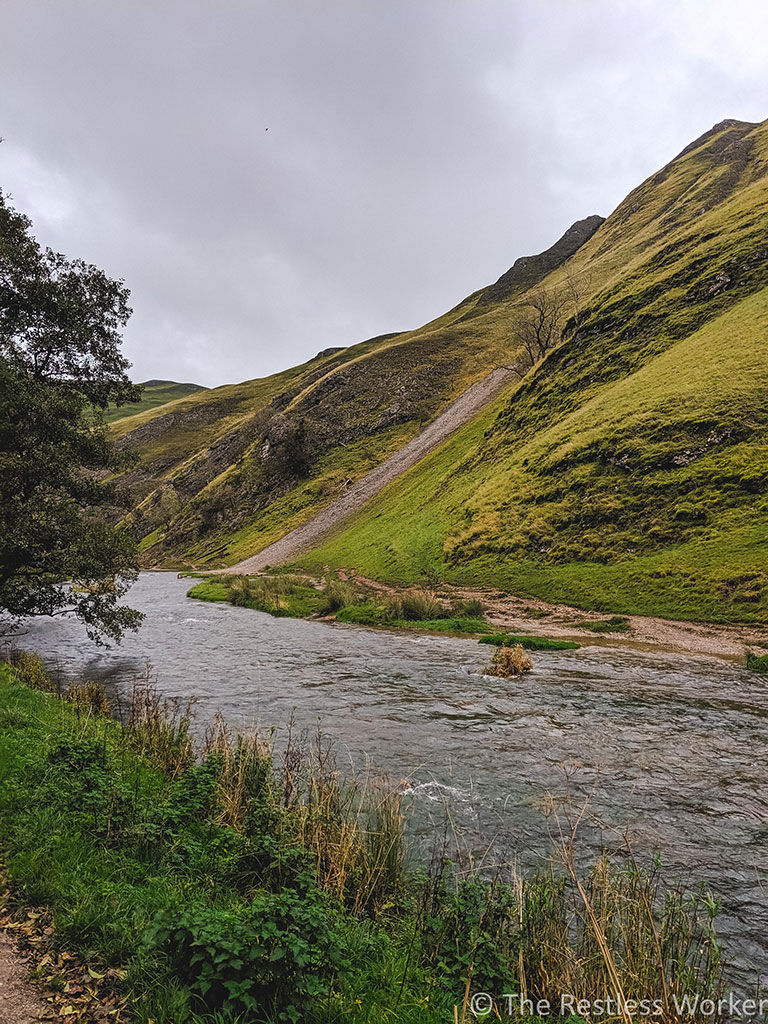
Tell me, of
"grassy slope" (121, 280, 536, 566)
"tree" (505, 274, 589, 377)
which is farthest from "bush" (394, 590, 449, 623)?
"grassy slope" (121, 280, 536, 566)

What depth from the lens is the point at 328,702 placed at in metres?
16.3

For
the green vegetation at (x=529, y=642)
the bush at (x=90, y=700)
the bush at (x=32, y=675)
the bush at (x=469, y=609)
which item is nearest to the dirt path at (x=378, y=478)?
the bush at (x=469, y=609)

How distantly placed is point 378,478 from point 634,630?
64.6 m

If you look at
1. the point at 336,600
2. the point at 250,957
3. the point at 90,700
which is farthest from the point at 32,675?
the point at 336,600

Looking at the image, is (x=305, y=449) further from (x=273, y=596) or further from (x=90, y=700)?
(x=90, y=700)

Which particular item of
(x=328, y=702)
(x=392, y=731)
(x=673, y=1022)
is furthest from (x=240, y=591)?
(x=673, y=1022)

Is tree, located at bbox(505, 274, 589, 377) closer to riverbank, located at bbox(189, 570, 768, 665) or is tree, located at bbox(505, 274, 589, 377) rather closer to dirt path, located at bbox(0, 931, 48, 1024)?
riverbank, located at bbox(189, 570, 768, 665)

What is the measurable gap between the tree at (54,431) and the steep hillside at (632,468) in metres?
26.3

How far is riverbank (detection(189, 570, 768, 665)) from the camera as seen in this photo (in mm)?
23250

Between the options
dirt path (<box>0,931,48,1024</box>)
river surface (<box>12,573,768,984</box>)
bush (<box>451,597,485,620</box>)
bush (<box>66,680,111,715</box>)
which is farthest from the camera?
bush (<box>451,597,485,620</box>)

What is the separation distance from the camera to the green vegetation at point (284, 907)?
4.23 meters

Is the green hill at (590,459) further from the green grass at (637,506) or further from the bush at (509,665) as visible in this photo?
the bush at (509,665)

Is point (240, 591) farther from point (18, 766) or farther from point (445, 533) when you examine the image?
point (18, 766)

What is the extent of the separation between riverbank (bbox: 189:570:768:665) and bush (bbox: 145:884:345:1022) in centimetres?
2147
